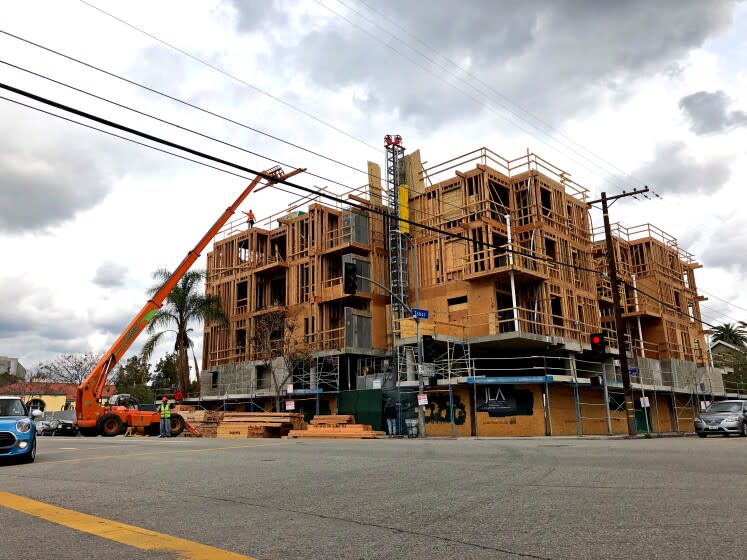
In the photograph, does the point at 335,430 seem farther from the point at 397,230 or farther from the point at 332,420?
the point at 397,230

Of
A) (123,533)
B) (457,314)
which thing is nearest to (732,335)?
(457,314)

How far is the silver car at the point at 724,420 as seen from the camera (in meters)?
22.8

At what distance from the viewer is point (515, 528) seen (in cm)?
540

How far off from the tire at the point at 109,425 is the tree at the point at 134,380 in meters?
33.8

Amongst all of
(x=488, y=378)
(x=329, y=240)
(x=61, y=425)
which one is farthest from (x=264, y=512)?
(x=61, y=425)

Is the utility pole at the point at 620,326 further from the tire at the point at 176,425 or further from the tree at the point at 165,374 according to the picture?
the tree at the point at 165,374

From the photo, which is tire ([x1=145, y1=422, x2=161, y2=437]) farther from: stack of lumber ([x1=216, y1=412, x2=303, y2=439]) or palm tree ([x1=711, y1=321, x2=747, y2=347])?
palm tree ([x1=711, y1=321, x2=747, y2=347])

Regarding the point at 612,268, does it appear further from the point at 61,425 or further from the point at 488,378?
the point at 61,425

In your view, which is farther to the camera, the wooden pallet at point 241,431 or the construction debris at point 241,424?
the construction debris at point 241,424

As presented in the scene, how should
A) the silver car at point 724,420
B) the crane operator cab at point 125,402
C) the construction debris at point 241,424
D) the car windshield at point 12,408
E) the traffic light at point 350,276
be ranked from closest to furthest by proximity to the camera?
the car windshield at point 12,408 → the traffic light at point 350,276 → the silver car at point 724,420 → the construction debris at point 241,424 → the crane operator cab at point 125,402

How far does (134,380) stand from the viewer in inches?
2717

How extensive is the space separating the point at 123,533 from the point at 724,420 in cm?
2371

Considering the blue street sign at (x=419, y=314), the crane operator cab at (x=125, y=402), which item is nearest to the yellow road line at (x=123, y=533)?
the blue street sign at (x=419, y=314)

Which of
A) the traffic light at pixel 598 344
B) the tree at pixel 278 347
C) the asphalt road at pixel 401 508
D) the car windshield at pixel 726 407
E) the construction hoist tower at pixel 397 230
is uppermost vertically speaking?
the construction hoist tower at pixel 397 230
